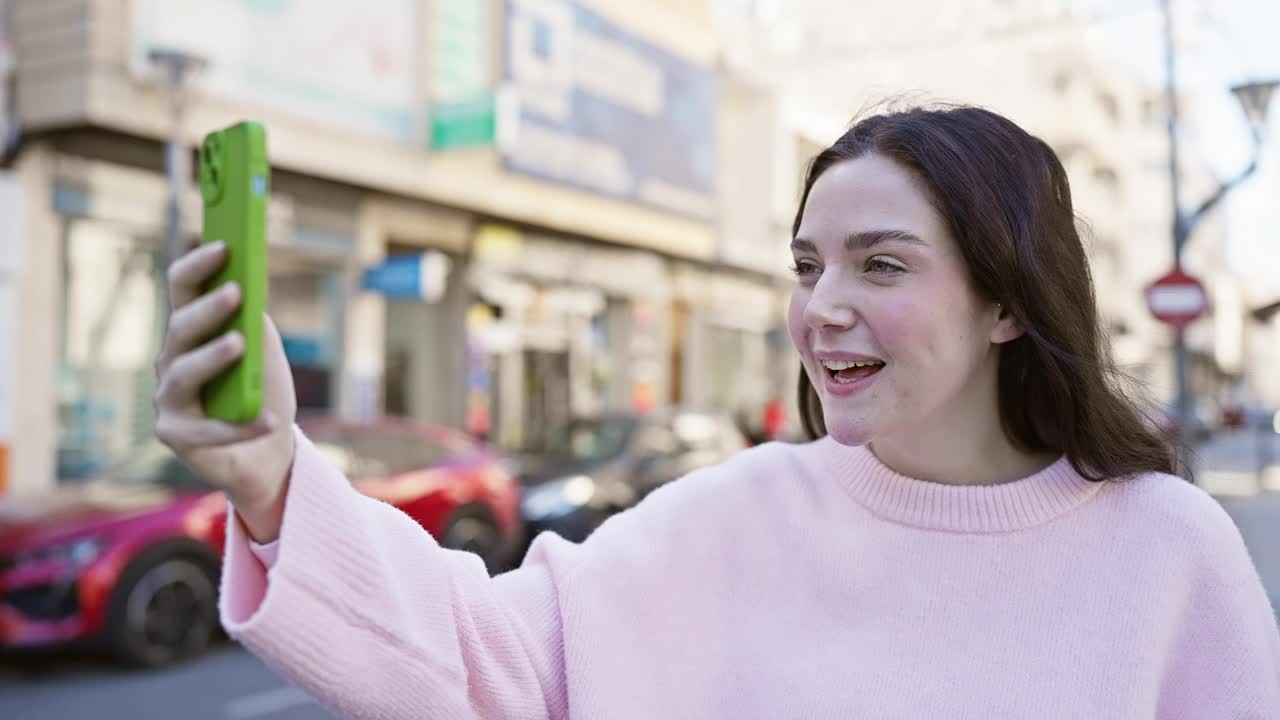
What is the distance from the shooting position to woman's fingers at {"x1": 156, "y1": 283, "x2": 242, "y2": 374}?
41.5 inches

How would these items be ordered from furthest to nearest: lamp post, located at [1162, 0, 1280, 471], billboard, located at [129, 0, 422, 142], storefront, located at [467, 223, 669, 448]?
storefront, located at [467, 223, 669, 448], billboard, located at [129, 0, 422, 142], lamp post, located at [1162, 0, 1280, 471]

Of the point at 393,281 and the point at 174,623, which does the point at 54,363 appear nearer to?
the point at 393,281

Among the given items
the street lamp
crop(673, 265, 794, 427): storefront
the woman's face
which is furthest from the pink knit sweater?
crop(673, 265, 794, 427): storefront

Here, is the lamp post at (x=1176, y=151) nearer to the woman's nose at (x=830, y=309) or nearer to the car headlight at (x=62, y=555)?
the car headlight at (x=62, y=555)

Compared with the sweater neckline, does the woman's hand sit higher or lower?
higher

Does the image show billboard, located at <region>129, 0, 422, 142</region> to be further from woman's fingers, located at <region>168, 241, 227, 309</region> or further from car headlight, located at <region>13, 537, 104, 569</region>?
woman's fingers, located at <region>168, 241, 227, 309</region>

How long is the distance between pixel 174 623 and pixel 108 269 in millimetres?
6995

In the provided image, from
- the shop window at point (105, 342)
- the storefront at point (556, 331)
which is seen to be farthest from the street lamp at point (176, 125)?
the storefront at point (556, 331)

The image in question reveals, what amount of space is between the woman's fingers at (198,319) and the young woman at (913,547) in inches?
13.2

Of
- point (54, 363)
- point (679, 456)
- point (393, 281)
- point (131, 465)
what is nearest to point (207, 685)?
point (131, 465)

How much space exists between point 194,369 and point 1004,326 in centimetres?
123

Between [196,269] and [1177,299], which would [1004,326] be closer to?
[196,269]

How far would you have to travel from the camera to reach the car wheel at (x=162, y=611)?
22.8 feet

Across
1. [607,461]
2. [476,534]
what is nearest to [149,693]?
[476,534]
